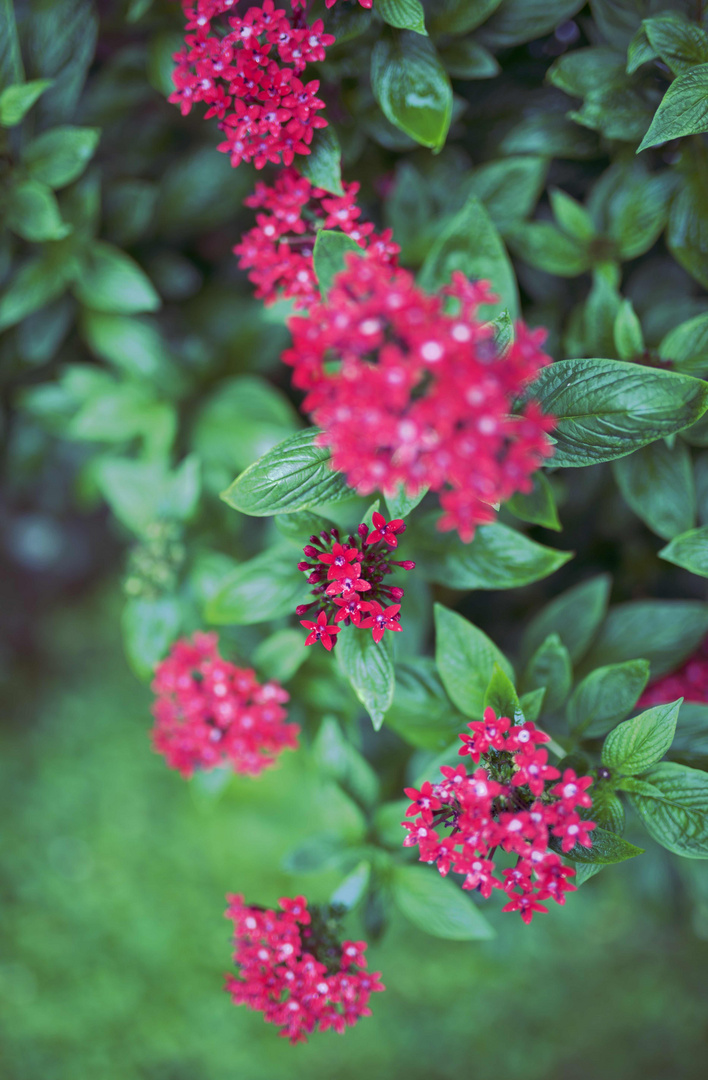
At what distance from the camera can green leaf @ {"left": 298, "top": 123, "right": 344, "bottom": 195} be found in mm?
933

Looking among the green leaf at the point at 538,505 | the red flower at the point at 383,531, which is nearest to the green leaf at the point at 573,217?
the green leaf at the point at 538,505

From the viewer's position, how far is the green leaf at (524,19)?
1120mm

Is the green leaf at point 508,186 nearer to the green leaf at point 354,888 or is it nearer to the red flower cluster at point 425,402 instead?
the red flower cluster at point 425,402

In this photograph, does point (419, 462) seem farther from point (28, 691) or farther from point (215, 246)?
point (28, 691)

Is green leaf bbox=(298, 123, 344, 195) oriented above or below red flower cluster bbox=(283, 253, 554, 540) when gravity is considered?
above

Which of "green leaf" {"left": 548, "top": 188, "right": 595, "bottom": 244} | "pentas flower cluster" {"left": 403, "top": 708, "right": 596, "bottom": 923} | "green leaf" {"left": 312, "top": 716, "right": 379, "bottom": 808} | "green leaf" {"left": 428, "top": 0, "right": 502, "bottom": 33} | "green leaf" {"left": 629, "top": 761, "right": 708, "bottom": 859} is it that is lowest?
"green leaf" {"left": 312, "top": 716, "right": 379, "bottom": 808}

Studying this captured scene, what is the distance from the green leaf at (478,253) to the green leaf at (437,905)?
0.94 m

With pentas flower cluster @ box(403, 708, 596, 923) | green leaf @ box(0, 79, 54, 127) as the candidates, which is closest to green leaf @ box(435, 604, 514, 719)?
pentas flower cluster @ box(403, 708, 596, 923)

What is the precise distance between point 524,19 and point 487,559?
0.92m

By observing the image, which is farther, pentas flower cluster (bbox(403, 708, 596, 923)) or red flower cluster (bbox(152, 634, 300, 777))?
red flower cluster (bbox(152, 634, 300, 777))

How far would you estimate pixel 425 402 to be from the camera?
21.5 inches

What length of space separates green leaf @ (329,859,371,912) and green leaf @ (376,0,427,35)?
124cm

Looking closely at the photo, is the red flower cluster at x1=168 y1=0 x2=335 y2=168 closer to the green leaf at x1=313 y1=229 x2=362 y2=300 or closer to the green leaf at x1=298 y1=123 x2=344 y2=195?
the green leaf at x1=298 y1=123 x2=344 y2=195

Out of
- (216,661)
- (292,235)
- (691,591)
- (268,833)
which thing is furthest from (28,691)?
(691,591)
